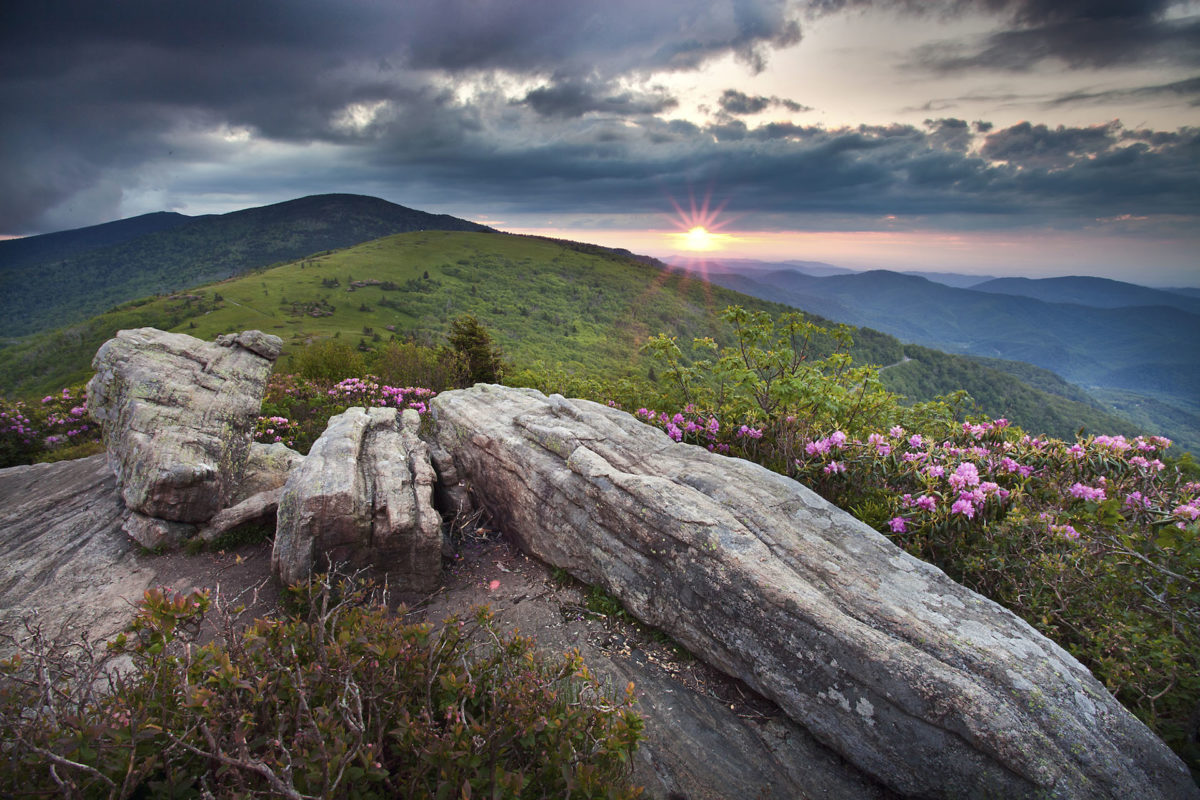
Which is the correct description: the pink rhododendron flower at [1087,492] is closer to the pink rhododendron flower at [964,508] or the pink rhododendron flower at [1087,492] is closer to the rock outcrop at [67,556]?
the pink rhododendron flower at [964,508]

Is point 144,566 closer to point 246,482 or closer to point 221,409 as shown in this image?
point 246,482

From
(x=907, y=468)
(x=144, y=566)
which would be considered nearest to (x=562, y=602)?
(x=907, y=468)

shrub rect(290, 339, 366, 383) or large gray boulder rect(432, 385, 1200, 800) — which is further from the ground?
shrub rect(290, 339, 366, 383)

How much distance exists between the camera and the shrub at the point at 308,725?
8.38ft

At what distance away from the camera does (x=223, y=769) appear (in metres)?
2.51

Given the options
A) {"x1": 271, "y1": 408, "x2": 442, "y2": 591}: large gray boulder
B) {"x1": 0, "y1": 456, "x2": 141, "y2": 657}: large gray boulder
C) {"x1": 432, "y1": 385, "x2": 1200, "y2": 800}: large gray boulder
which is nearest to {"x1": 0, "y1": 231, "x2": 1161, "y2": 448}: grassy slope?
{"x1": 0, "y1": 456, "x2": 141, "y2": 657}: large gray boulder

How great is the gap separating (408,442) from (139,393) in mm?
5586

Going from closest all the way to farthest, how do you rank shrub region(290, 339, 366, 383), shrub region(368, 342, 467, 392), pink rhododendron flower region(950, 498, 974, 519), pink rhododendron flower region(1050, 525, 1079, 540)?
pink rhododendron flower region(1050, 525, 1079, 540), pink rhododendron flower region(950, 498, 974, 519), shrub region(368, 342, 467, 392), shrub region(290, 339, 366, 383)

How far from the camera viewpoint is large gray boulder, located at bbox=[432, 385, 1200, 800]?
403cm

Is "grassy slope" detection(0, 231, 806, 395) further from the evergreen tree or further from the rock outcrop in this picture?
the rock outcrop

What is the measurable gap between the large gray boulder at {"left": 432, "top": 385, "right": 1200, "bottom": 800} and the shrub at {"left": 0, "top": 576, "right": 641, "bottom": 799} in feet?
7.54

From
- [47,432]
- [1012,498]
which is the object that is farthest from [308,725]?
[47,432]

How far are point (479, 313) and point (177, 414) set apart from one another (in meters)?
120

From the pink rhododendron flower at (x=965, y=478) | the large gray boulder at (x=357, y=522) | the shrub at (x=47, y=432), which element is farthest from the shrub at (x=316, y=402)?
the pink rhododendron flower at (x=965, y=478)
